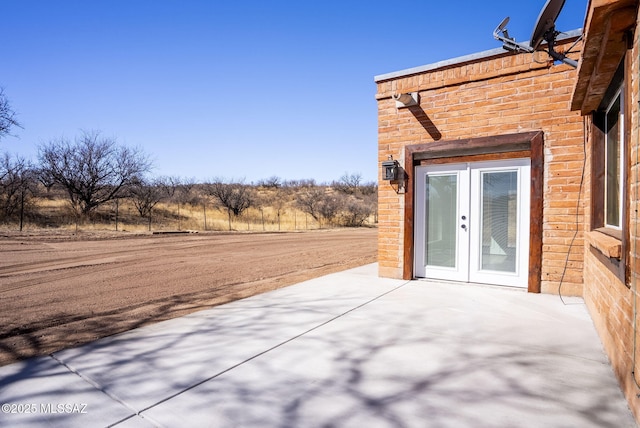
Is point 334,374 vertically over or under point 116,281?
over

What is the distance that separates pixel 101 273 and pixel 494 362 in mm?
8381

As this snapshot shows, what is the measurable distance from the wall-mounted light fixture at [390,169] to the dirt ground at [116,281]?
2640 mm

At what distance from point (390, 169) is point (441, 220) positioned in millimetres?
1265

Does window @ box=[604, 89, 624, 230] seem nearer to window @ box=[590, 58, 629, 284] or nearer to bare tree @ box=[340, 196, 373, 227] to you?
window @ box=[590, 58, 629, 284]

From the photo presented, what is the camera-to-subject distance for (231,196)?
3183cm

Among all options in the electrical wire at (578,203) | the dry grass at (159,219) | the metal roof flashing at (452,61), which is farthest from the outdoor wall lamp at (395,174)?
the dry grass at (159,219)

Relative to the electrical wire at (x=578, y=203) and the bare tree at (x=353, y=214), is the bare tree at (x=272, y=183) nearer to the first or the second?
the bare tree at (x=353, y=214)

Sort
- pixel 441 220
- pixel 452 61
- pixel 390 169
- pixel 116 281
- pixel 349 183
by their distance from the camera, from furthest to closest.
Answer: pixel 349 183, pixel 116 281, pixel 390 169, pixel 441 220, pixel 452 61

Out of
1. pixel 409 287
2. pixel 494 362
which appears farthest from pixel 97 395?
pixel 409 287

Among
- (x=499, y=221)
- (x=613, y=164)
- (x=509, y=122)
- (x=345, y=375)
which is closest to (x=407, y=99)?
(x=509, y=122)

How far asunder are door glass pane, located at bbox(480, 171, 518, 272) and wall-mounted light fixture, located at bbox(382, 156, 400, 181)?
1.45 m

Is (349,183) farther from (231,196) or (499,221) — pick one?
(499,221)

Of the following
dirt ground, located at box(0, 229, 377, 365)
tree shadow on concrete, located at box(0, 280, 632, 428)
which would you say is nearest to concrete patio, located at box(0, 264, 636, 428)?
tree shadow on concrete, located at box(0, 280, 632, 428)

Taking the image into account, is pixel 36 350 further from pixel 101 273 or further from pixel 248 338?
pixel 101 273
